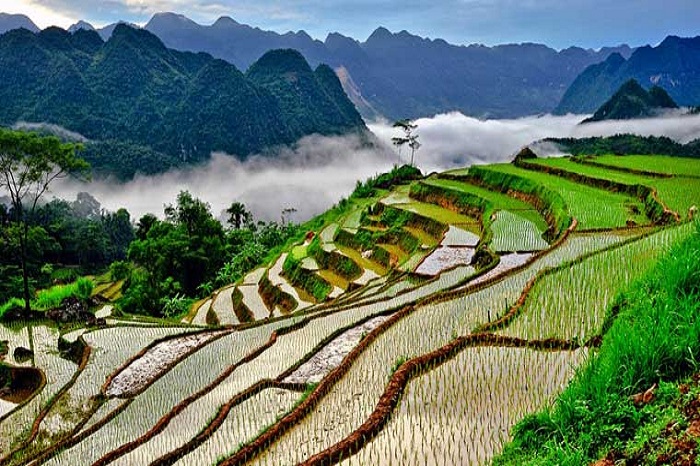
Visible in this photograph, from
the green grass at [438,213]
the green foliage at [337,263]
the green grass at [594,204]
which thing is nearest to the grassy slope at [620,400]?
the green grass at [594,204]

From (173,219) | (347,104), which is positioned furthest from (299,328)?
(347,104)

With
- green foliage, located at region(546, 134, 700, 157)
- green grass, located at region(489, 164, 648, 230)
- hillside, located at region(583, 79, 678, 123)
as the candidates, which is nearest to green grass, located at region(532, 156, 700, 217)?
green grass, located at region(489, 164, 648, 230)

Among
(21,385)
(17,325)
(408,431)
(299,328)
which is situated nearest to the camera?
(408,431)

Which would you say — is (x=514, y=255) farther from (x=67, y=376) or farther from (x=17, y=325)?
(x=17, y=325)

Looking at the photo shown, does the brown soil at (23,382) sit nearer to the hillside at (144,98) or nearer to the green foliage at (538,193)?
the green foliage at (538,193)

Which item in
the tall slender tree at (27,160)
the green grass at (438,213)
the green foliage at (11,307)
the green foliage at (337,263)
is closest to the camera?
the tall slender tree at (27,160)

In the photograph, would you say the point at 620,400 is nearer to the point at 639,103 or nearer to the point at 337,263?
the point at 337,263
